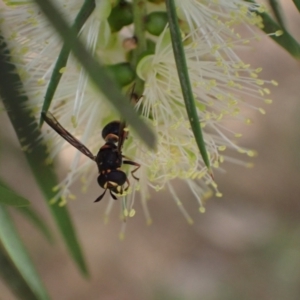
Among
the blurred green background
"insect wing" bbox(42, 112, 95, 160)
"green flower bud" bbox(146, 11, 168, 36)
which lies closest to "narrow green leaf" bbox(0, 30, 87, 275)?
"insect wing" bbox(42, 112, 95, 160)

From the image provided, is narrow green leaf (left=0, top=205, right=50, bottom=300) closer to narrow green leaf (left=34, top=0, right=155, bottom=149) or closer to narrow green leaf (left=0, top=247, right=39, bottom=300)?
narrow green leaf (left=0, top=247, right=39, bottom=300)

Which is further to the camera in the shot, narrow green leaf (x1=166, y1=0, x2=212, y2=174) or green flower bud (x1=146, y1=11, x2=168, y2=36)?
green flower bud (x1=146, y1=11, x2=168, y2=36)

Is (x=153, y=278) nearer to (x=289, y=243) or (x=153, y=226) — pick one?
(x=153, y=226)

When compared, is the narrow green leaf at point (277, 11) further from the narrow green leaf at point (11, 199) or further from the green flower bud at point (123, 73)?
the narrow green leaf at point (11, 199)

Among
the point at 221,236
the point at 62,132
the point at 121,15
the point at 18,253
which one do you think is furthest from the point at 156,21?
the point at 221,236

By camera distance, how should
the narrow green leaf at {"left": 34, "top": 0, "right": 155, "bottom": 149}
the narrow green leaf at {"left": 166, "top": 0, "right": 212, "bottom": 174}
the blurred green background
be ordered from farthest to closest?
the blurred green background → the narrow green leaf at {"left": 166, "top": 0, "right": 212, "bottom": 174} → the narrow green leaf at {"left": 34, "top": 0, "right": 155, "bottom": 149}

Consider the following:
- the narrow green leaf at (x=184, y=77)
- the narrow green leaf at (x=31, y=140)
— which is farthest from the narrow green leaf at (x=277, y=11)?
the narrow green leaf at (x=31, y=140)

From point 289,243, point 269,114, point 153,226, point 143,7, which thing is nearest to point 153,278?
point 153,226
